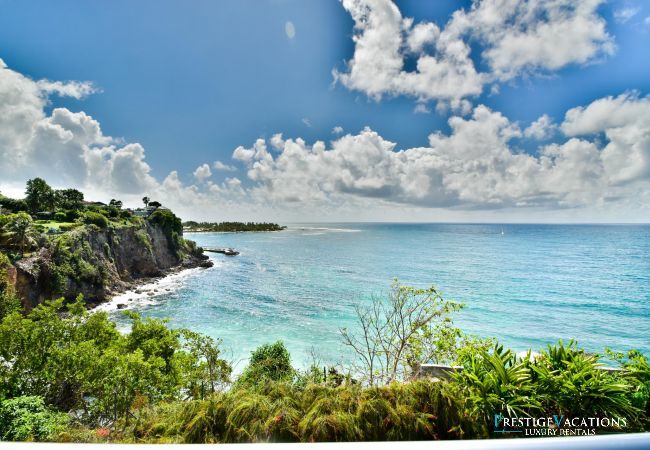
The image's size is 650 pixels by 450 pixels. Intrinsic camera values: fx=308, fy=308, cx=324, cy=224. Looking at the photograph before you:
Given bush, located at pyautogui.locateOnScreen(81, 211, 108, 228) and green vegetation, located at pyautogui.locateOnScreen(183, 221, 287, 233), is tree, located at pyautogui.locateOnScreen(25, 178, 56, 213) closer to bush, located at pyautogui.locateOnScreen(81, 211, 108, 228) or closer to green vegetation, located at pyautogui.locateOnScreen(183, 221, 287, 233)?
bush, located at pyautogui.locateOnScreen(81, 211, 108, 228)

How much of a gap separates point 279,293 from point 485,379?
38.2 meters

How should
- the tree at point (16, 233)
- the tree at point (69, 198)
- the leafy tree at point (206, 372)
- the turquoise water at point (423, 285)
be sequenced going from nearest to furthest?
the leafy tree at point (206, 372)
the turquoise water at point (423, 285)
the tree at point (16, 233)
the tree at point (69, 198)

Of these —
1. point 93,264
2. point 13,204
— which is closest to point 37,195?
point 13,204

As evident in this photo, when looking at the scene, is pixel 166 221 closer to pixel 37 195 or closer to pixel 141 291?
pixel 37 195

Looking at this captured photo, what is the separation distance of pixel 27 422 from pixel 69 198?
6334cm

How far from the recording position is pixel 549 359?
14.1ft

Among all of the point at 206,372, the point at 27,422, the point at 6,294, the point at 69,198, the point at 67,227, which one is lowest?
the point at 6,294

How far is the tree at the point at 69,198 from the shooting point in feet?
164

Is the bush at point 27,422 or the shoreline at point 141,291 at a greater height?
the bush at point 27,422

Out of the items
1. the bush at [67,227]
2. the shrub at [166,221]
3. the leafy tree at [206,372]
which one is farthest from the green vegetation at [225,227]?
the leafy tree at [206,372]

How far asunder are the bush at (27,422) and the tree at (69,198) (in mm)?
56675

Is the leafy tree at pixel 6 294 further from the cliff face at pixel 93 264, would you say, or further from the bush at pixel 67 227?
the bush at pixel 67 227

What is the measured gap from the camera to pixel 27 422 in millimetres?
5285

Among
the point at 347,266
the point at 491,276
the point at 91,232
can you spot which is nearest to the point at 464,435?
the point at 91,232
